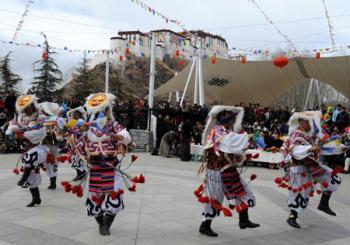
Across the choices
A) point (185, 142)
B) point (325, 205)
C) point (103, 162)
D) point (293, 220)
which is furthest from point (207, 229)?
point (185, 142)

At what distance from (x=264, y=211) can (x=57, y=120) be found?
338 cm

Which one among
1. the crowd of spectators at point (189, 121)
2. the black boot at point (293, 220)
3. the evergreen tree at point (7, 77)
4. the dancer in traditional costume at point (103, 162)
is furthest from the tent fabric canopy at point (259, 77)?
the dancer in traditional costume at point (103, 162)

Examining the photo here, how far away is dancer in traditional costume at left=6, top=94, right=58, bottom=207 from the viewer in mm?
6191

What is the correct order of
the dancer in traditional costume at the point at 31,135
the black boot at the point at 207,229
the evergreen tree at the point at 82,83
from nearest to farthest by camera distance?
the black boot at the point at 207,229 < the dancer in traditional costume at the point at 31,135 < the evergreen tree at the point at 82,83

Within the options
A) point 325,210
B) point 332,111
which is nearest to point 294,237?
point 325,210

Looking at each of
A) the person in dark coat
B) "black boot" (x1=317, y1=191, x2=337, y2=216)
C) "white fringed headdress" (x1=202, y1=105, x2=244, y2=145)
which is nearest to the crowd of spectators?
the person in dark coat

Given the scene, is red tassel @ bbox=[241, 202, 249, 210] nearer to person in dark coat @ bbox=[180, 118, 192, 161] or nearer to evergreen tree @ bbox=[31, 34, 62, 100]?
person in dark coat @ bbox=[180, 118, 192, 161]

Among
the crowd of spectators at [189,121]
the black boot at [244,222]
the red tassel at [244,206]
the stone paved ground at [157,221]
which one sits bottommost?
the stone paved ground at [157,221]

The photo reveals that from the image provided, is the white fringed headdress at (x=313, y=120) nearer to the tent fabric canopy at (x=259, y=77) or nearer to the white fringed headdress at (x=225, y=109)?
the white fringed headdress at (x=225, y=109)

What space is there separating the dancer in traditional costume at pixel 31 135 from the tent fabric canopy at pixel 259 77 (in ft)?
50.8

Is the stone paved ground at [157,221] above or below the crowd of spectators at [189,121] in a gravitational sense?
below

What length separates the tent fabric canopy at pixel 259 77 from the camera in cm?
1978

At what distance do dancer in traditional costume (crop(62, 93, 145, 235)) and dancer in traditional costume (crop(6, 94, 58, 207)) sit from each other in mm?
1448

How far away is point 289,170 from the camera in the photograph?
5.81 meters
